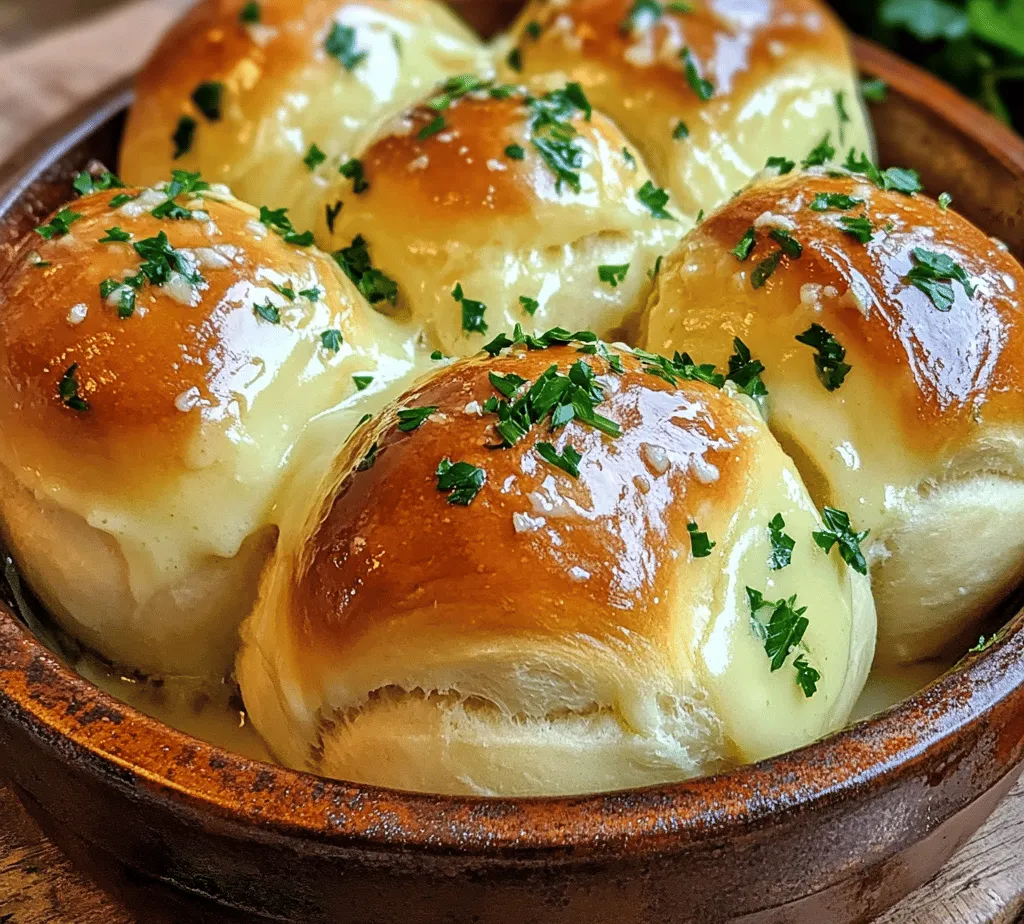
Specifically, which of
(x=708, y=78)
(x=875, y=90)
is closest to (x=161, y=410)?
(x=708, y=78)

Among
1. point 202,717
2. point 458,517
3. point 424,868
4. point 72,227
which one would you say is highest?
point 72,227

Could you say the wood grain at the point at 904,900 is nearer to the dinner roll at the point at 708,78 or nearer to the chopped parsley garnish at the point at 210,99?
the dinner roll at the point at 708,78

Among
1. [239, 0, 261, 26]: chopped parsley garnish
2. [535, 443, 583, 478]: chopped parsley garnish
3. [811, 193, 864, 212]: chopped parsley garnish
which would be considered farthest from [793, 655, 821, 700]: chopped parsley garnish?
[239, 0, 261, 26]: chopped parsley garnish

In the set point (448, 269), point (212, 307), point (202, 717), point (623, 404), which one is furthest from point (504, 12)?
point (202, 717)

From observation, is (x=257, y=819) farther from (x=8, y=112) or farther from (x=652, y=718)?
(x=8, y=112)

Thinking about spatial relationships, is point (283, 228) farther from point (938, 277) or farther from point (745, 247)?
point (938, 277)
